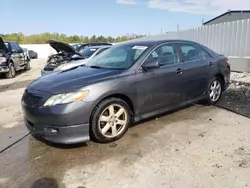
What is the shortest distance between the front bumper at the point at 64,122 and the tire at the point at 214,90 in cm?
305

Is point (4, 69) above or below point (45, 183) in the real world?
above

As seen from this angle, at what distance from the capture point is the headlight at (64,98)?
11.7ft

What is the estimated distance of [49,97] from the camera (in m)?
3.64

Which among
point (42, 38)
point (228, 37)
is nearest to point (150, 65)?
point (228, 37)

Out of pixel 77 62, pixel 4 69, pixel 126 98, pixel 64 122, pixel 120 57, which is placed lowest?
pixel 4 69

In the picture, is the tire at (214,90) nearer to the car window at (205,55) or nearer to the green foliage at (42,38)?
the car window at (205,55)

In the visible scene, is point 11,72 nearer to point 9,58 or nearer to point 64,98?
point 9,58

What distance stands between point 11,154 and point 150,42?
2.97 meters

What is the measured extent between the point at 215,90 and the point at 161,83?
6.22 ft

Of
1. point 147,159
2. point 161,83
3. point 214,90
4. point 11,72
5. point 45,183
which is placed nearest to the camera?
point 45,183

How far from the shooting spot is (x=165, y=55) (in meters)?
4.80

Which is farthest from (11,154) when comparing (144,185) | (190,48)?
(190,48)

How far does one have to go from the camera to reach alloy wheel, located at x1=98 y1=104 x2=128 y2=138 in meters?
3.92

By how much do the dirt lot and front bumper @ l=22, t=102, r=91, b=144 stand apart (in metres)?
0.28
